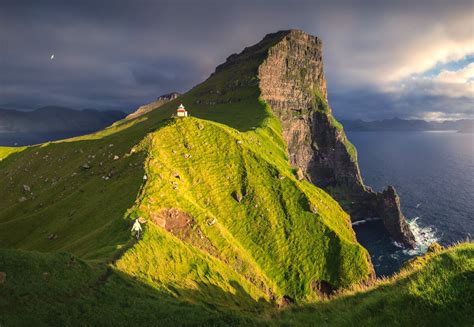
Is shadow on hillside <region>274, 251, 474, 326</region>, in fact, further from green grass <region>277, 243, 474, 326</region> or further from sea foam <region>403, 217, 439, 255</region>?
sea foam <region>403, 217, 439, 255</region>

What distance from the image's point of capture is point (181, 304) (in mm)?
26344

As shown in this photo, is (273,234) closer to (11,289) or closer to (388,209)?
(11,289)

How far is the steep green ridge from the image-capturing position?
10609 millimetres

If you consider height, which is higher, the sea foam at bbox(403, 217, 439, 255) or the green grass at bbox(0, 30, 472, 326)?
the green grass at bbox(0, 30, 472, 326)

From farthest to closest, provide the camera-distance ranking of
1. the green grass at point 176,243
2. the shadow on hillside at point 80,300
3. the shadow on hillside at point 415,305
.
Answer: the green grass at point 176,243, the shadow on hillside at point 80,300, the shadow on hillside at point 415,305

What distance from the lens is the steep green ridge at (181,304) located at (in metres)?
10.6

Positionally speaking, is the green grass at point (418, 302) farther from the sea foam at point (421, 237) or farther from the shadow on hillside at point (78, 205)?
the sea foam at point (421, 237)

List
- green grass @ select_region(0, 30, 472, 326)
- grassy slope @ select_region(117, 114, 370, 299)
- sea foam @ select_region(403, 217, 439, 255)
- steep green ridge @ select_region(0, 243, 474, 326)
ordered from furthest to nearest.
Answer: sea foam @ select_region(403, 217, 439, 255) → grassy slope @ select_region(117, 114, 370, 299) → green grass @ select_region(0, 30, 472, 326) → steep green ridge @ select_region(0, 243, 474, 326)

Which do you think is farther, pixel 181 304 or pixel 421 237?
pixel 421 237

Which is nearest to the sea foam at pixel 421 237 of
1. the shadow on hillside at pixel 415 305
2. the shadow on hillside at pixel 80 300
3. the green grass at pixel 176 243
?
the green grass at pixel 176 243

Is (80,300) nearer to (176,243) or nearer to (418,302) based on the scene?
(418,302)

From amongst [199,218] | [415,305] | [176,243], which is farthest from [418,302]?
[199,218]

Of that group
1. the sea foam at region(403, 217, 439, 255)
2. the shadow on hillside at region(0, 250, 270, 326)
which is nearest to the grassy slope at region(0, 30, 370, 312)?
the shadow on hillside at region(0, 250, 270, 326)

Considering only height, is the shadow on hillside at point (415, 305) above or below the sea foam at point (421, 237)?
above
